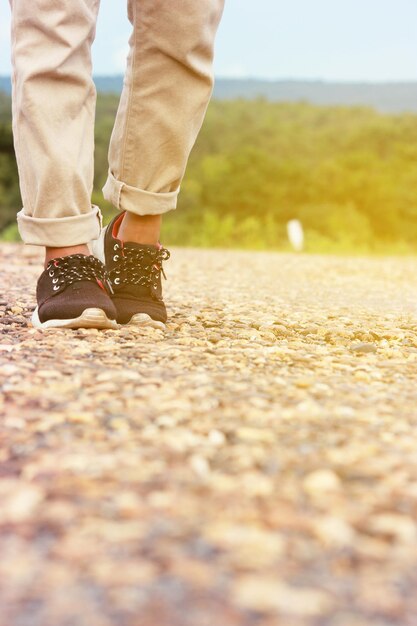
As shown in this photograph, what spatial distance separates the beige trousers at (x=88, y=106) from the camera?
6.70 feet

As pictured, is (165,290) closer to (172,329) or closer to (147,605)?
(172,329)

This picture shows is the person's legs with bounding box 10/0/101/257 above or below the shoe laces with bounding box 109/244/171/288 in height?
above

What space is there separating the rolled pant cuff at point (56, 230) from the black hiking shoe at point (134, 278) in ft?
0.53

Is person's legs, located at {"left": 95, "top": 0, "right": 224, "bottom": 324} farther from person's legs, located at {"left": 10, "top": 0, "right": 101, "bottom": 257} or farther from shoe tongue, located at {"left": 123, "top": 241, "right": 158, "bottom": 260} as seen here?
person's legs, located at {"left": 10, "top": 0, "right": 101, "bottom": 257}

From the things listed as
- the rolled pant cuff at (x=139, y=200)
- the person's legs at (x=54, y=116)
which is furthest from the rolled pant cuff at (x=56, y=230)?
the rolled pant cuff at (x=139, y=200)

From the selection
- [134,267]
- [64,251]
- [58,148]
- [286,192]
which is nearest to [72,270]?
[64,251]

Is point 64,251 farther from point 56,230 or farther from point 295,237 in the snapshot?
point 295,237

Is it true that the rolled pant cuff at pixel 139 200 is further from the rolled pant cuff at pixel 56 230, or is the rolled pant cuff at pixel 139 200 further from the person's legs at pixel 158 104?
the rolled pant cuff at pixel 56 230

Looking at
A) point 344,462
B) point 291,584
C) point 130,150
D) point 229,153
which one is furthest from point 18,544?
point 229,153

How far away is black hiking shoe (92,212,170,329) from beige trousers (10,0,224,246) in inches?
4.5

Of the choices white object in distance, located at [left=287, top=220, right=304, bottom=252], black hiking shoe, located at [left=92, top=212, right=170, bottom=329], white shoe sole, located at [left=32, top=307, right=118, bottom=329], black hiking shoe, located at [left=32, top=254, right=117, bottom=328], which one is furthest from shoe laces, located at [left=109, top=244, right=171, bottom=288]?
white object in distance, located at [left=287, top=220, right=304, bottom=252]

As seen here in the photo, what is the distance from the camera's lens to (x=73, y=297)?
6.83 ft

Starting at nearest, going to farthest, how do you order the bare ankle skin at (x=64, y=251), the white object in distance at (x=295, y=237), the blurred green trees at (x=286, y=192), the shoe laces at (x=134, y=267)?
the bare ankle skin at (x=64, y=251)
the shoe laces at (x=134, y=267)
the white object in distance at (x=295, y=237)
the blurred green trees at (x=286, y=192)

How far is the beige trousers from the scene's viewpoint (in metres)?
2.04
